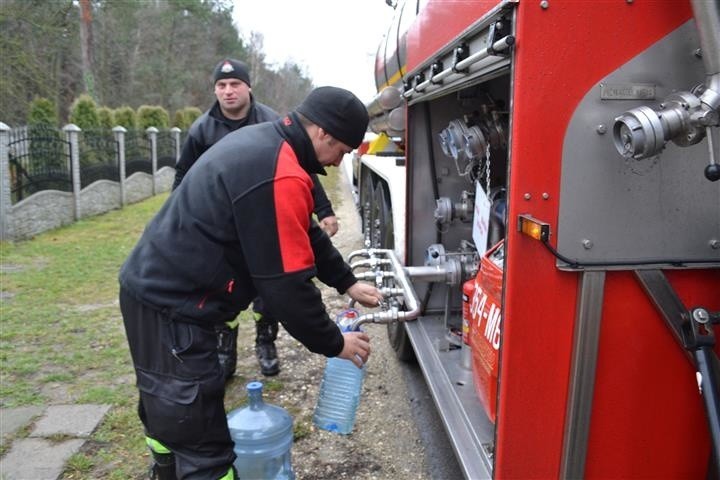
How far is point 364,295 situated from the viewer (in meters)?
2.51

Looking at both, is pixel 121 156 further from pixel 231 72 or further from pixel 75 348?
pixel 231 72

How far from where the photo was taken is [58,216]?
10.2m

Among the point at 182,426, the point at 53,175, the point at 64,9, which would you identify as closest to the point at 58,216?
the point at 53,175

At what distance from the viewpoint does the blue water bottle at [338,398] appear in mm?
3250

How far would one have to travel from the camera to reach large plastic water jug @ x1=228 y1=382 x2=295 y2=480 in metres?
2.59

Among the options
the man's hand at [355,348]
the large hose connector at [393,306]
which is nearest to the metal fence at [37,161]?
the large hose connector at [393,306]

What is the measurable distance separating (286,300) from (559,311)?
857 millimetres

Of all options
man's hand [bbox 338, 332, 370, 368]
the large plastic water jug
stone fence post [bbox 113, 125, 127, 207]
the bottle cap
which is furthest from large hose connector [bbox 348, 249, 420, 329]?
stone fence post [bbox 113, 125, 127, 207]

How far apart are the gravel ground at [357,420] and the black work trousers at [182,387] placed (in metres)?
1.02

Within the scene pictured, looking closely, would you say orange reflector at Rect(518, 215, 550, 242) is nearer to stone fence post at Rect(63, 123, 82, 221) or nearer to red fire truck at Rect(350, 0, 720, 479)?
red fire truck at Rect(350, 0, 720, 479)

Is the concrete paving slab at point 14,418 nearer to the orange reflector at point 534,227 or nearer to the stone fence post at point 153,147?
the orange reflector at point 534,227

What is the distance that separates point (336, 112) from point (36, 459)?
2.60 m

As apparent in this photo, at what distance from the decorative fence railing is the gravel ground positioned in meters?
6.17

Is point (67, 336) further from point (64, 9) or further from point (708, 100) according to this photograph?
point (64, 9)
